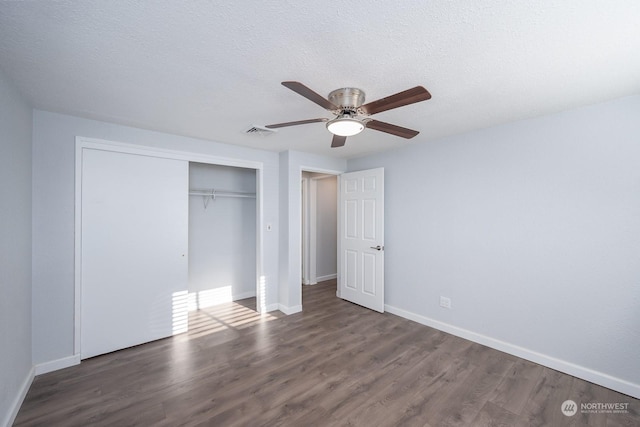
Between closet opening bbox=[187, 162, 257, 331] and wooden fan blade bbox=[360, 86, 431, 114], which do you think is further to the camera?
closet opening bbox=[187, 162, 257, 331]

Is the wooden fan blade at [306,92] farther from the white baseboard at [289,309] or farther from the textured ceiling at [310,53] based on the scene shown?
the white baseboard at [289,309]

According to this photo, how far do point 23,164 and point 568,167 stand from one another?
4541 mm

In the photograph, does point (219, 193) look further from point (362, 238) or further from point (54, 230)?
point (362, 238)

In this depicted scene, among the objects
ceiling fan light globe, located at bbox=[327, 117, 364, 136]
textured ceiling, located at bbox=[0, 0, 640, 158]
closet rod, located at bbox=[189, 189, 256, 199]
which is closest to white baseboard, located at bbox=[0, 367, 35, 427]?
textured ceiling, located at bbox=[0, 0, 640, 158]

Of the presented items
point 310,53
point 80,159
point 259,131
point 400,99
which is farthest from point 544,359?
point 80,159

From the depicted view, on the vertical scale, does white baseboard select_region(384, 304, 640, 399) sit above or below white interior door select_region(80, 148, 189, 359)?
below

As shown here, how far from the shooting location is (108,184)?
276 centimetres

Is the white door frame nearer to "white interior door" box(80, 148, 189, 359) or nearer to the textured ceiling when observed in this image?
"white interior door" box(80, 148, 189, 359)

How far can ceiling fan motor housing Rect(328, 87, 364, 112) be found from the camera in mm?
1949

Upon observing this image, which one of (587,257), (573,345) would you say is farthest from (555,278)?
(573,345)

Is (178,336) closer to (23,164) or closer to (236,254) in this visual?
(236,254)

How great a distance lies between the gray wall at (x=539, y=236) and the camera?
2193mm

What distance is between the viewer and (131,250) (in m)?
2.88

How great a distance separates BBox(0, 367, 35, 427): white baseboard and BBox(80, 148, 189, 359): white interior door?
39 centimetres
